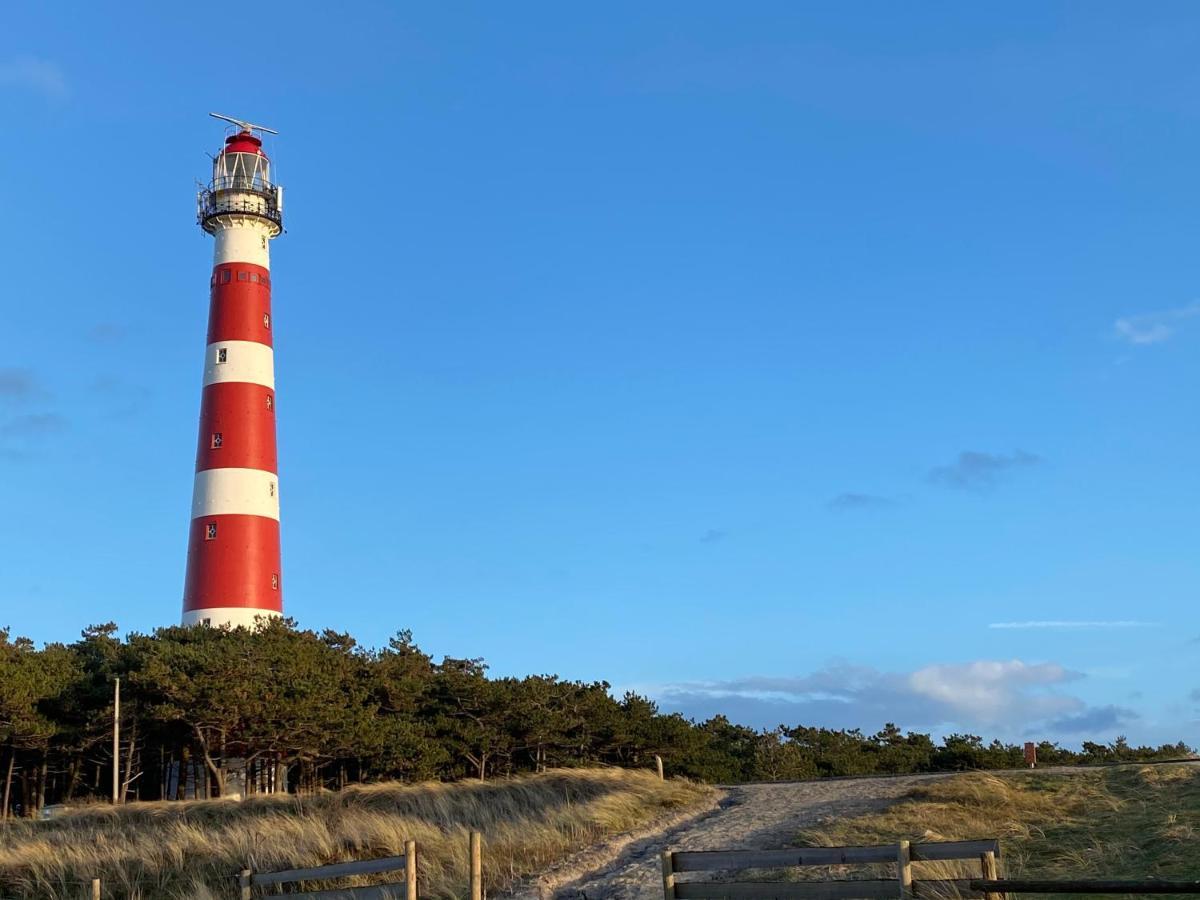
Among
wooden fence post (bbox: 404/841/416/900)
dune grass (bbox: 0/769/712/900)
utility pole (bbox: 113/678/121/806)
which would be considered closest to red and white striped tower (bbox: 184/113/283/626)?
utility pole (bbox: 113/678/121/806)

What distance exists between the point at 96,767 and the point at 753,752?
24395mm

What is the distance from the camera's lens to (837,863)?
14211mm

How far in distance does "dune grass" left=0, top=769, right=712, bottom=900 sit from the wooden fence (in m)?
4.52

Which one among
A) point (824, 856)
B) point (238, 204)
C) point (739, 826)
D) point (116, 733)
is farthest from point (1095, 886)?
point (238, 204)

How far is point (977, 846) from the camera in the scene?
13203 millimetres

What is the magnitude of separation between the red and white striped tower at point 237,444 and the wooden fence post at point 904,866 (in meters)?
32.9

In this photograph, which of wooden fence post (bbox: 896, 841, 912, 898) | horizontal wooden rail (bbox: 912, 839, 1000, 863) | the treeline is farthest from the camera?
the treeline

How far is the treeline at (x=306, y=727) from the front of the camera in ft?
121

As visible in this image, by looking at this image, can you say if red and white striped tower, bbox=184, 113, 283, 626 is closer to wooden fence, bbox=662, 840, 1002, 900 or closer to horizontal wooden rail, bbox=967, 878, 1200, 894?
wooden fence, bbox=662, 840, 1002, 900

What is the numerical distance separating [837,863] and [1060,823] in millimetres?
7599

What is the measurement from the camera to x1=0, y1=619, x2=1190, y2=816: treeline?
36.9m

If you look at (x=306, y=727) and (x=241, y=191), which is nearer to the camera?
(x=306, y=727)

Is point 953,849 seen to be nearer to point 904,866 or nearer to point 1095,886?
point 904,866

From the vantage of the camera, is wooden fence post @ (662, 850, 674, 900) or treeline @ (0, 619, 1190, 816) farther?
treeline @ (0, 619, 1190, 816)
